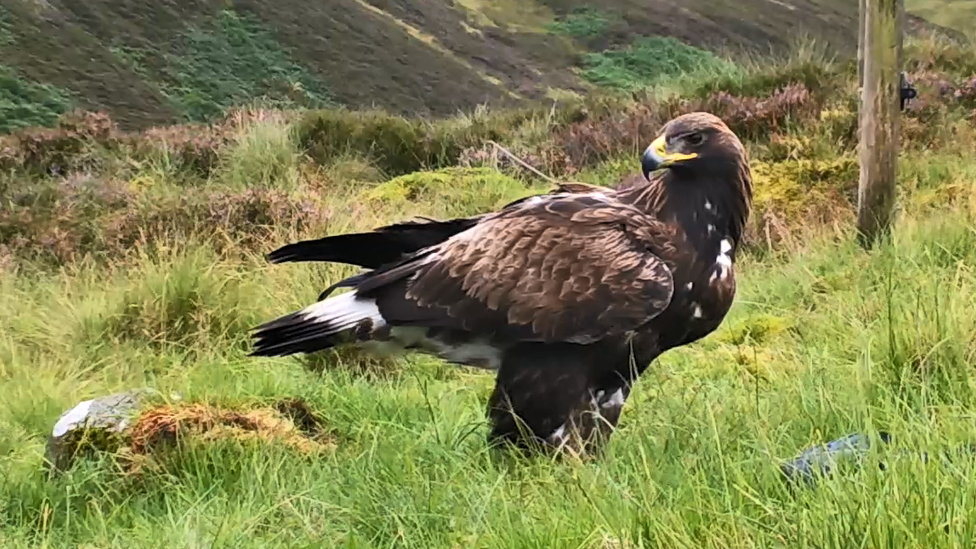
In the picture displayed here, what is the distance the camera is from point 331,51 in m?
30.1

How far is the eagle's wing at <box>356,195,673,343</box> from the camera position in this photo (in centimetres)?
329

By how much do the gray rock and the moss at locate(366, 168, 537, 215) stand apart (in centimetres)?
536

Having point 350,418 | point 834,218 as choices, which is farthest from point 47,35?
point 350,418

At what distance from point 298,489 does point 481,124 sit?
10901 mm

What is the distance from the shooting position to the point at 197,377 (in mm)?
4730

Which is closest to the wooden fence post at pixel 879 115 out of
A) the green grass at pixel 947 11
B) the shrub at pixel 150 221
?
the shrub at pixel 150 221

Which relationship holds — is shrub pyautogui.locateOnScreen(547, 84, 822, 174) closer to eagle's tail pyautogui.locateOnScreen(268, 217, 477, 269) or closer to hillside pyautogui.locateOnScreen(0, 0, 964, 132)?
hillside pyautogui.locateOnScreen(0, 0, 964, 132)

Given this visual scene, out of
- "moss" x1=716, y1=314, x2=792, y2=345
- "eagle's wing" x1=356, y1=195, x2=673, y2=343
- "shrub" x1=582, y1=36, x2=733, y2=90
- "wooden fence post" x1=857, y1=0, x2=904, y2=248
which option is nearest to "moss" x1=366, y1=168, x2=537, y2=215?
"wooden fence post" x1=857, y1=0, x2=904, y2=248

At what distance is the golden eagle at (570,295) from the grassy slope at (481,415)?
21 centimetres

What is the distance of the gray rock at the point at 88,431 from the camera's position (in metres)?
3.69

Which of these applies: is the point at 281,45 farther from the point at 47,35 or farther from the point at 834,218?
the point at 834,218

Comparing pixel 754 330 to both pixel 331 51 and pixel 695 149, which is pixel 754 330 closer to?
pixel 695 149

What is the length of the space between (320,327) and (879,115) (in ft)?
12.8

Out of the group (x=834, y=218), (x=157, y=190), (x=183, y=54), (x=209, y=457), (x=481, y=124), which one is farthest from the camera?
(x=183, y=54)
